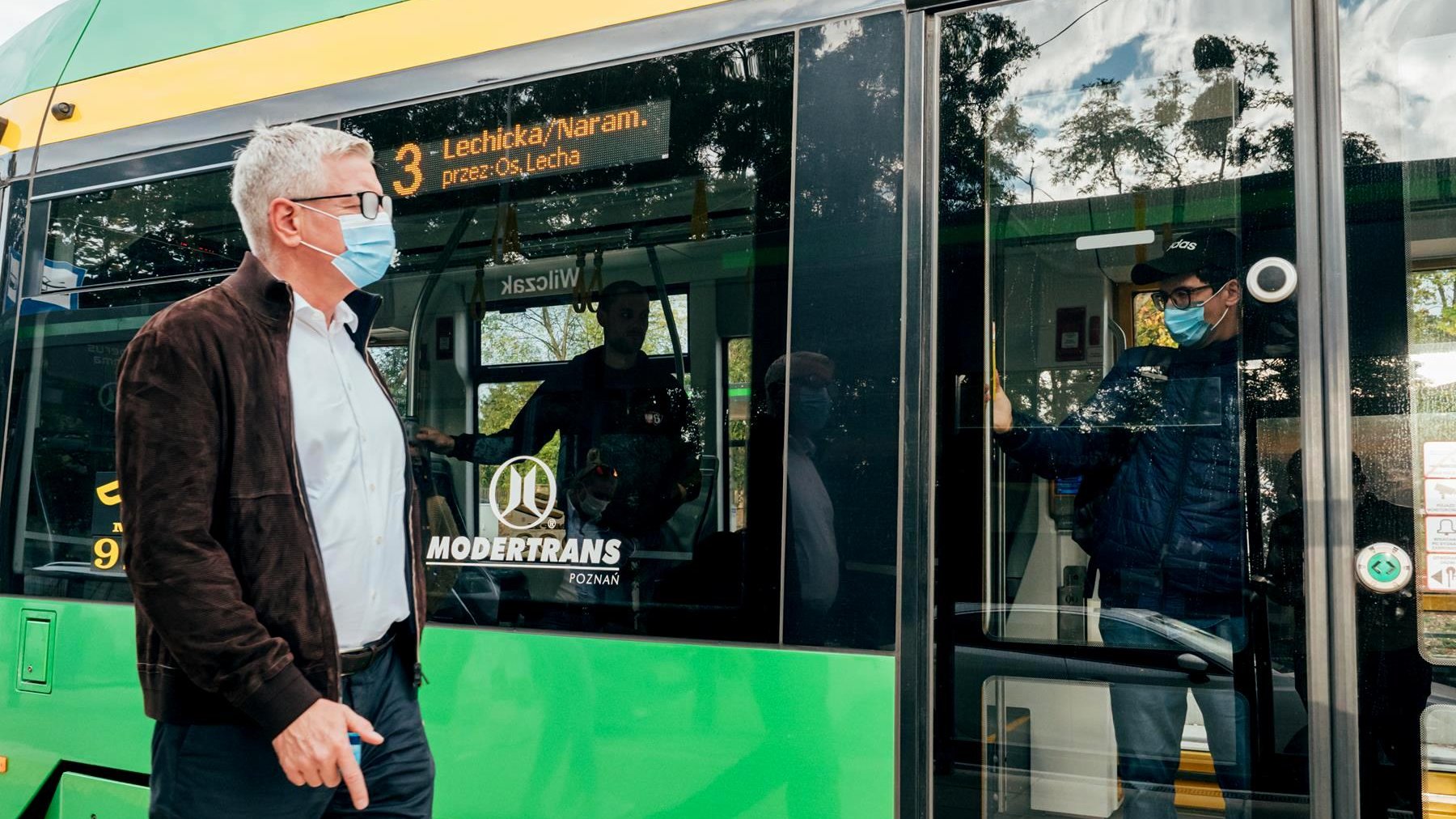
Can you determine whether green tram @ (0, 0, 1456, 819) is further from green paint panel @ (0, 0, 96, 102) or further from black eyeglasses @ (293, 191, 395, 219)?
green paint panel @ (0, 0, 96, 102)

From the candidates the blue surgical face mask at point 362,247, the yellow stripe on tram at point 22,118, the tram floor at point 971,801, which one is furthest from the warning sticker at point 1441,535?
the yellow stripe on tram at point 22,118

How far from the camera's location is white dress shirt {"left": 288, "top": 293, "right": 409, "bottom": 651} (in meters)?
2.19

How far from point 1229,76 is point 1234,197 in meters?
0.27

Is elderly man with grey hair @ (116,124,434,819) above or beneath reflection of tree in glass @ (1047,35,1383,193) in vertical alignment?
beneath

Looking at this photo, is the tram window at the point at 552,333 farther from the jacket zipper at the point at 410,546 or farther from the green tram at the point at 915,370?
the jacket zipper at the point at 410,546

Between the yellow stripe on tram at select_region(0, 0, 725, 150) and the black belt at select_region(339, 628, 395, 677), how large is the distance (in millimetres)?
1776

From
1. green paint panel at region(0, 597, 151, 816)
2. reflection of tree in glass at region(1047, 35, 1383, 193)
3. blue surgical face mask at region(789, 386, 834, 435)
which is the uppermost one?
reflection of tree in glass at region(1047, 35, 1383, 193)

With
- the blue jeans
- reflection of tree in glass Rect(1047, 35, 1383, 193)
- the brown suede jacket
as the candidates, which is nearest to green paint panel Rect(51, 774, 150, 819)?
the brown suede jacket

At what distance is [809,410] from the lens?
112 inches

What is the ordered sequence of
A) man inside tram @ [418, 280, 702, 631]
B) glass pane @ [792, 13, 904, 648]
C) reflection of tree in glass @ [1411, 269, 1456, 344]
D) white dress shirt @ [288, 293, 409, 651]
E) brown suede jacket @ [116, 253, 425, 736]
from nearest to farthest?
brown suede jacket @ [116, 253, 425, 736] < white dress shirt @ [288, 293, 409, 651] < reflection of tree in glass @ [1411, 269, 1456, 344] < glass pane @ [792, 13, 904, 648] < man inside tram @ [418, 280, 702, 631]

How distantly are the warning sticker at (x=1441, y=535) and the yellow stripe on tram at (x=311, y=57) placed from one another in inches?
80.6

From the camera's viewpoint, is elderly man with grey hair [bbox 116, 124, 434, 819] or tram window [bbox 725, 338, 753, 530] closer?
elderly man with grey hair [bbox 116, 124, 434, 819]

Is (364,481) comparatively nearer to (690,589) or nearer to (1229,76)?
(690,589)

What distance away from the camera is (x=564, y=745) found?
10.1 ft
